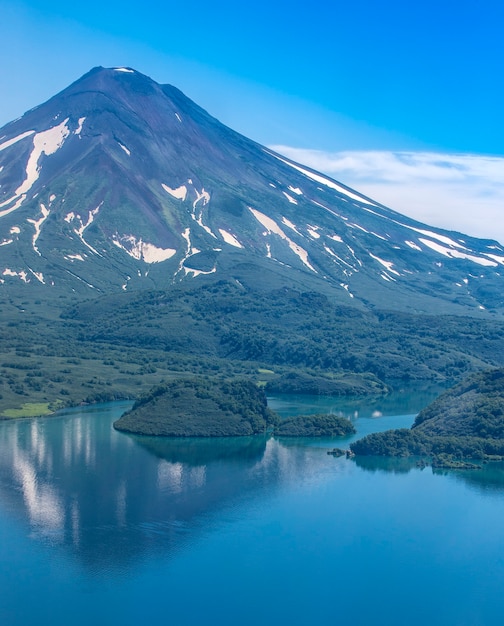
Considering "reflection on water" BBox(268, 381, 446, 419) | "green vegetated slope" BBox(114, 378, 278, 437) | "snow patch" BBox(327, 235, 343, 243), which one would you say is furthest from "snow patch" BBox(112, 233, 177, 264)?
"green vegetated slope" BBox(114, 378, 278, 437)

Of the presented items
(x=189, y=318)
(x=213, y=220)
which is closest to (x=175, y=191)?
(x=213, y=220)

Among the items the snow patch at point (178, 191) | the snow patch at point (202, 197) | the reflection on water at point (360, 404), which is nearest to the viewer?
the reflection on water at point (360, 404)

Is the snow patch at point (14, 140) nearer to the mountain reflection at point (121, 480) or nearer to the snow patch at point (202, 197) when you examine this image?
the snow patch at point (202, 197)

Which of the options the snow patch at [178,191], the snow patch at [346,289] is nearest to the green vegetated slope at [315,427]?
the snow patch at [346,289]

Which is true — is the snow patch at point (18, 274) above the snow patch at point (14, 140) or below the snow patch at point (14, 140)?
below

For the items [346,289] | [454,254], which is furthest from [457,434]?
[454,254]

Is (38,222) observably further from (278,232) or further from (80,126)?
(278,232)
